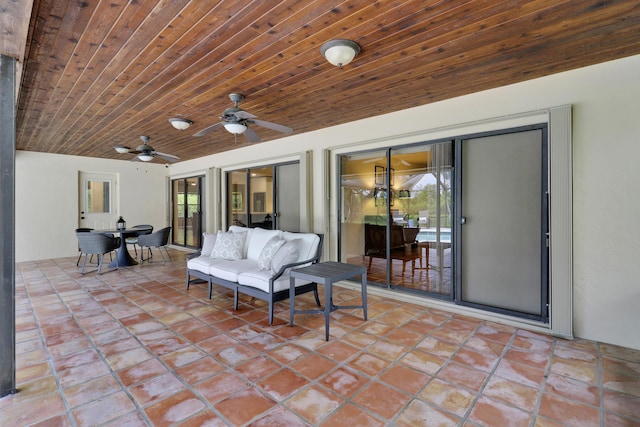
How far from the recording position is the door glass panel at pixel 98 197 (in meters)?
7.74

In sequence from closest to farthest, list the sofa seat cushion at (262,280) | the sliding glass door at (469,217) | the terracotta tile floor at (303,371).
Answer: the terracotta tile floor at (303,371)
the sliding glass door at (469,217)
the sofa seat cushion at (262,280)

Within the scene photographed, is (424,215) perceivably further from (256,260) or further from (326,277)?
(256,260)

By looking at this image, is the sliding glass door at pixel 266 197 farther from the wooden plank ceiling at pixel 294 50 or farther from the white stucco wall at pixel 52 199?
the white stucco wall at pixel 52 199

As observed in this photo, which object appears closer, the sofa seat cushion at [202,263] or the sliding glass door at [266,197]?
the sofa seat cushion at [202,263]

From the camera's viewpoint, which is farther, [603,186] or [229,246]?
[229,246]

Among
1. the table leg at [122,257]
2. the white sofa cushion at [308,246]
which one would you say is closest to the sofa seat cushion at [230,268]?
the white sofa cushion at [308,246]

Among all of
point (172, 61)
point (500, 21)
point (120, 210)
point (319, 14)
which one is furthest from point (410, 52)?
point (120, 210)

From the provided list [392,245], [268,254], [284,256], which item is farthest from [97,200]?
[392,245]

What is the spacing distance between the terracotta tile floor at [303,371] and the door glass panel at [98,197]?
4.95 m

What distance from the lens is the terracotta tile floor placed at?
1817 mm

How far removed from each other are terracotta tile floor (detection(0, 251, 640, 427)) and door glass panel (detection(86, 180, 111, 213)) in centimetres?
495

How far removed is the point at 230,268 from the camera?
12.1ft

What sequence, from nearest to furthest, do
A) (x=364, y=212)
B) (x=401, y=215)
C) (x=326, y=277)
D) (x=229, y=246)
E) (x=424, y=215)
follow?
1. (x=326, y=277)
2. (x=424, y=215)
3. (x=229, y=246)
4. (x=401, y=215)
5. (x=364, y=212)

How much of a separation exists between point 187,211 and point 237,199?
7.67 ft
